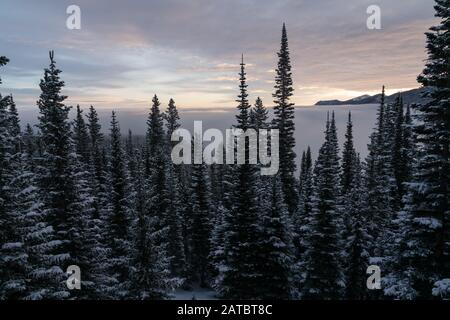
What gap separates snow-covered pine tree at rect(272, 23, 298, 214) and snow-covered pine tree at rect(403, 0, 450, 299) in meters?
21.8

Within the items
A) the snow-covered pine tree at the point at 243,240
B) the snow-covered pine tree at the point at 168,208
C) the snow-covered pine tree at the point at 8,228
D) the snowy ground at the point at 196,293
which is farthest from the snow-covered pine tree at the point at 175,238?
the snow-covered pine tree at the point at 8,228

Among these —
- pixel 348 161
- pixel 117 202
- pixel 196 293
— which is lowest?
pixel 196 293

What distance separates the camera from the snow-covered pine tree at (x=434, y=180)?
1440 cm

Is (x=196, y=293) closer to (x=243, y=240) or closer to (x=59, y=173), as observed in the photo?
(x=243, y=240)

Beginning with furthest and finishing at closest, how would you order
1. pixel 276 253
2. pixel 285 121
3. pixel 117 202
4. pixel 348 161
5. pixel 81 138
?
pixel 81 138 → pixel 348 161 → pixel 285 121 → pixel 117 202 → pixel 276 253

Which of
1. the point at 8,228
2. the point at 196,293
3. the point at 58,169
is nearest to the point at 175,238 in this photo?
the point at 196,293

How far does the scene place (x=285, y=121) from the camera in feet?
125

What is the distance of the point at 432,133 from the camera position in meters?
14.8

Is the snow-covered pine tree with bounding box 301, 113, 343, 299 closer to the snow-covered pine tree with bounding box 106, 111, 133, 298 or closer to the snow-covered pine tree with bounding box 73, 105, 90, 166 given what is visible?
the snow-covered pine tree with bounding box 106, 111, 133, 298

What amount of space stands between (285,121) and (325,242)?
17.2 meters

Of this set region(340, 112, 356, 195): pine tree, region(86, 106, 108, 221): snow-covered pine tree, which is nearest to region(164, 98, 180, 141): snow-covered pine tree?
region(86, 106, 108, 221): snow-covered pine tree

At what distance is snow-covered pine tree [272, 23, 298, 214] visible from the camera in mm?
37438

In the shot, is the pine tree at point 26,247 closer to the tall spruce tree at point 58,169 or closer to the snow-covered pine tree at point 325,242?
the tall spruce tree at point 58,169
